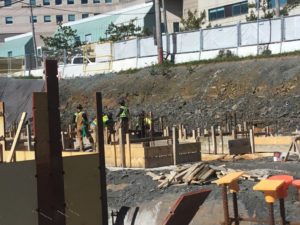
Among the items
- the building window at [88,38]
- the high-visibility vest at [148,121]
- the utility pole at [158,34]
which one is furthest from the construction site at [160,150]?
the building window at [88,38]

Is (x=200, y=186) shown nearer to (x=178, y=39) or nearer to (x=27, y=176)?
(x=27, y=176)

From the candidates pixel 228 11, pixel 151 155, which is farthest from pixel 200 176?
pixel 228 11

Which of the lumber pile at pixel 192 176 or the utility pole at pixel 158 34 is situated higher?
the utility pole at pixel 158 34

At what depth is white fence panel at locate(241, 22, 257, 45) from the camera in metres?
35.4

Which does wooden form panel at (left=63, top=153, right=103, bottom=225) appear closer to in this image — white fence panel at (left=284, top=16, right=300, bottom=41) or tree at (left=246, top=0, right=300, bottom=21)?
white fence panel at (left=284, top=16, right=300, bottom=41)

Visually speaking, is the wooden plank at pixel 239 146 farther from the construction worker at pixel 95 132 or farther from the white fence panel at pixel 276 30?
the white fence panel at pixel 276 30

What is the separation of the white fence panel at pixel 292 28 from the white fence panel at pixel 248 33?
2.21 m

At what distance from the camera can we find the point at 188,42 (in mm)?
38625

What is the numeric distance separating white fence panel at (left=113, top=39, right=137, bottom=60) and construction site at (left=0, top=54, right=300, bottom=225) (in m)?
3.01

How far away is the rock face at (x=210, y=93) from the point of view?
27484mm

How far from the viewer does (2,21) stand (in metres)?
106

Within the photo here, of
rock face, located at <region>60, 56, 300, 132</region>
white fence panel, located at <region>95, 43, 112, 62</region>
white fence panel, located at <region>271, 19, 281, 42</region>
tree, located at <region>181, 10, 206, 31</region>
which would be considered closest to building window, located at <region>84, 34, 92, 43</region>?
tree, located at <region>181, 10, 206, 31</region>

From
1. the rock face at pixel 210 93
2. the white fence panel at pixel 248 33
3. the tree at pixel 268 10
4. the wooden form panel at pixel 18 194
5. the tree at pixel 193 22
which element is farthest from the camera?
the tree at pixel 193 22

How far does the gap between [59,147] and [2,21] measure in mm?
105071
